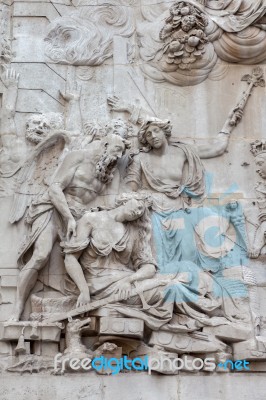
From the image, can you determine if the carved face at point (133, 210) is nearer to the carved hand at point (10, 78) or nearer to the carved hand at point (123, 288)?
the carved hand at point (123, 288)

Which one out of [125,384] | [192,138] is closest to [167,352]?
[125,384]

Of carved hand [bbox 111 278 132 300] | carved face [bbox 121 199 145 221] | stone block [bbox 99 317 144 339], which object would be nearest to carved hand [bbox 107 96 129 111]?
carved face [bbox 121 199 145 221]

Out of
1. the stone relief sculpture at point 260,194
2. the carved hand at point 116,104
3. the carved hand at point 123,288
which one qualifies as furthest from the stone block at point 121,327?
the carved hand at point 116,104

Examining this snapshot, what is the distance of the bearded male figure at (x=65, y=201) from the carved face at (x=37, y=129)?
16.0 inches

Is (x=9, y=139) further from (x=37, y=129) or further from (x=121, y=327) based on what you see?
(x=121, y=327)

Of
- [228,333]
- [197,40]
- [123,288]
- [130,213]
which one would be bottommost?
[228,333]

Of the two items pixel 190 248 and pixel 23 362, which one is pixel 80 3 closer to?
pixel 190 248

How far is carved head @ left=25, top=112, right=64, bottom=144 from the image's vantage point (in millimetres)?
8633

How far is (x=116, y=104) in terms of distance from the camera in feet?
29.2

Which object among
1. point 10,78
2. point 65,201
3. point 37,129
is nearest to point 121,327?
point 65,201

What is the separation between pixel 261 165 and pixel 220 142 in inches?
19.5

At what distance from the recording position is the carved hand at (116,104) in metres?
8.88

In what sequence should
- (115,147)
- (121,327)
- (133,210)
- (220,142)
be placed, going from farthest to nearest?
(220,142), (115,147), (133,210), (121,327)

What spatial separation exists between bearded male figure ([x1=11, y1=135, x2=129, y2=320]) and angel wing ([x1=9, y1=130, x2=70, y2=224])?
0.48ft
